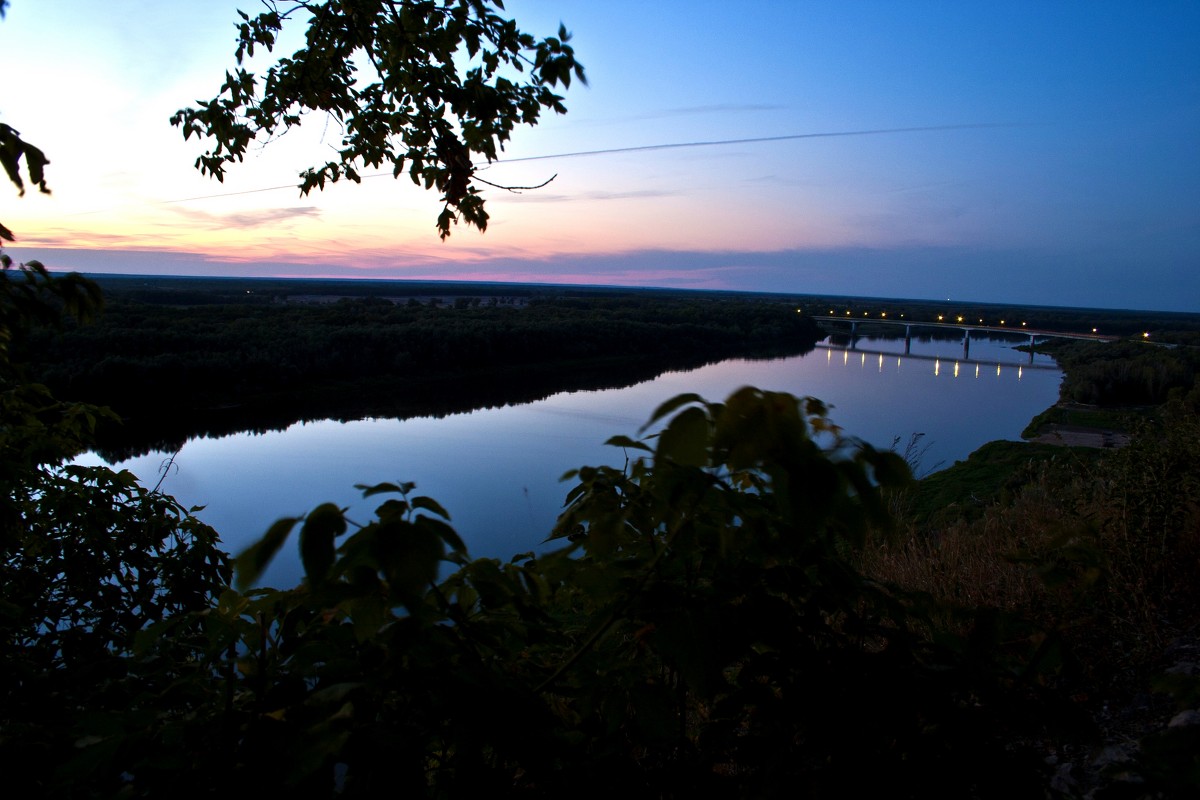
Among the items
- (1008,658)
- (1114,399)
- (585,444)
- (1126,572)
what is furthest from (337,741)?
(1114,399)

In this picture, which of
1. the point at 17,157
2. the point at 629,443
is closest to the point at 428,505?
the point at 629,443

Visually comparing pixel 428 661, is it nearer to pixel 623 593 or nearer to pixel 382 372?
pixel 623 593

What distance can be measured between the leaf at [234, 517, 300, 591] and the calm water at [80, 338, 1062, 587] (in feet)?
13.4

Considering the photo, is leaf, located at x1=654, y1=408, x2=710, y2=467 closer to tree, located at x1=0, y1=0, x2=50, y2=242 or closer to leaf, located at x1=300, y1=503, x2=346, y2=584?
leaf, located at x1=300, y1=503, x2=346, y2=584

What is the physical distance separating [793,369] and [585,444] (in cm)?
1769

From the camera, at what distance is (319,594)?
0.84 meters

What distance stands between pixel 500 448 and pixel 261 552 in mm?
16334

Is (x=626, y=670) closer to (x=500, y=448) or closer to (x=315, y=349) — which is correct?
(x=500, y=448)

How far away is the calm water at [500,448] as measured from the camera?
1146 cm

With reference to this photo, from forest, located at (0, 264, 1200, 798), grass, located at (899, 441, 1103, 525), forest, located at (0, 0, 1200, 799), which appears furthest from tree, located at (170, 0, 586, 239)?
grass, located at (899, 441, 1103, 525)

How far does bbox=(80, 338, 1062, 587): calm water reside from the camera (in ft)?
37.6

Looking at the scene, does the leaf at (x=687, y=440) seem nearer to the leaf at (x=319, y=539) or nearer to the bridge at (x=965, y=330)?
the leaf at (x=319, y=539)

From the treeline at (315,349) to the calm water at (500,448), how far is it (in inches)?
162

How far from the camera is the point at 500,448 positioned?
16.9 m
